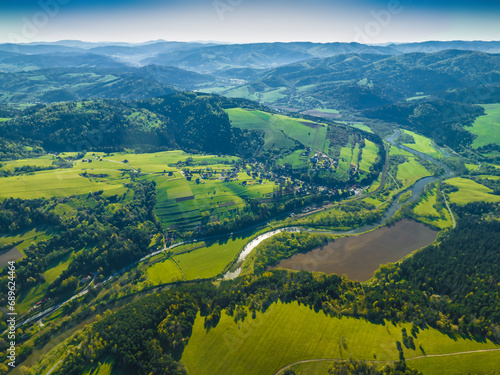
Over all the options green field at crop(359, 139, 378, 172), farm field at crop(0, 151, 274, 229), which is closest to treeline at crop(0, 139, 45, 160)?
farm field at crop(0, 151, 274, 229)

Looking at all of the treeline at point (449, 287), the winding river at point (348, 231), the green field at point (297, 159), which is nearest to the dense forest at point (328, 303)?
the treeline at point (449, 287)

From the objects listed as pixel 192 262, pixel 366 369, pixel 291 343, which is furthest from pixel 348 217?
pixel 366 369

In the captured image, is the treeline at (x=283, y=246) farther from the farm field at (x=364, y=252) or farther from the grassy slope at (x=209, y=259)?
the grassy slope at (x=209, y=259)

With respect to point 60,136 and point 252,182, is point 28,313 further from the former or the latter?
point 60,136

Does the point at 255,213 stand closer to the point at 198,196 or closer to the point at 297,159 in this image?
the point at 198,196

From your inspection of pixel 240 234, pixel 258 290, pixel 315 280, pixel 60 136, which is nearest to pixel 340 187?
pixel 240 234

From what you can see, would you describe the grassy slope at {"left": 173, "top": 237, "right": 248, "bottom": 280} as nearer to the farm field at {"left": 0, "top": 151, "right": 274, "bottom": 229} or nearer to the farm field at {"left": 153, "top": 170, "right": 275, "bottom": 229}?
the farm field at {"left": 153, "top": 170, "right": 275, "bottom": 229}

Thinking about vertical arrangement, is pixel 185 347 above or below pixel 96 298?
above
